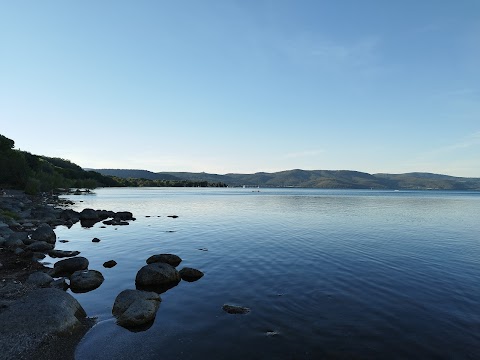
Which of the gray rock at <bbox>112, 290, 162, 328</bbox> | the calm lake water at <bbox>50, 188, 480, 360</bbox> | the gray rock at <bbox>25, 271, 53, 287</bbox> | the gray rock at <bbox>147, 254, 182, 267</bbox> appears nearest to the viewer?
the calm lake water at <bbox>50, 188, 480, 360</bbox>

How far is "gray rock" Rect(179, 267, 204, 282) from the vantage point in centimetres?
2198

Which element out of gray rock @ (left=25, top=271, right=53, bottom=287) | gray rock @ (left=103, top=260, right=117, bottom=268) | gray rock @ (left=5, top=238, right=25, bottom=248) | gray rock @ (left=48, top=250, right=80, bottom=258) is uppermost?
gray rock @ (left=5, top=238, right=25, bottom=248)

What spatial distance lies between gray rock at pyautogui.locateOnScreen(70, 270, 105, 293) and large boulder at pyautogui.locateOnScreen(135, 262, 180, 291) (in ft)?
8.58

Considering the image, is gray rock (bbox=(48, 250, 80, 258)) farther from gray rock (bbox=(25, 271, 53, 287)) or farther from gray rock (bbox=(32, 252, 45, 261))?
gray rock (bbox=(25, 271, 53, 287))

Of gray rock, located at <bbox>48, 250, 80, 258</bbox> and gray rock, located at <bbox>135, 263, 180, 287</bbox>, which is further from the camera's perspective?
gray rock, located at <bbox>48, 250, 80, 258</bbox>

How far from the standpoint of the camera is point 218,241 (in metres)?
36.8

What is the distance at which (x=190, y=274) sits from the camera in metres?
22.3

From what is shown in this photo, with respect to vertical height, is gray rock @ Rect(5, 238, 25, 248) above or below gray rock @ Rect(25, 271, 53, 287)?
above

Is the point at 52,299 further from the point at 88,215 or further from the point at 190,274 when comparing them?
the point at 88,215

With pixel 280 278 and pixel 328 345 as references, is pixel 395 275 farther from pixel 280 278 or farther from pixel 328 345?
pixel 328 345

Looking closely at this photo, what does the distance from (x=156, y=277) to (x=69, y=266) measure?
313 inches

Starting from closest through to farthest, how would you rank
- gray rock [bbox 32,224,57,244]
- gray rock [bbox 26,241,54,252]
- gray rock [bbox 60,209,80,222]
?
gray rock [bbox 26,241,54,252] < gray rock [bbox 32,224,57,244] < gray rock [bbox 60,209,80,222]

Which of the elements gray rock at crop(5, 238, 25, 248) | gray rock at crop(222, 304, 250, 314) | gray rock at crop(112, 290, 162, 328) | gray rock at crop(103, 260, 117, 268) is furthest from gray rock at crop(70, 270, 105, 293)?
gray rock at crop(5, 238, 25, 248)

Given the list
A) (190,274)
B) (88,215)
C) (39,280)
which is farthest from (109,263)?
(88,215)
